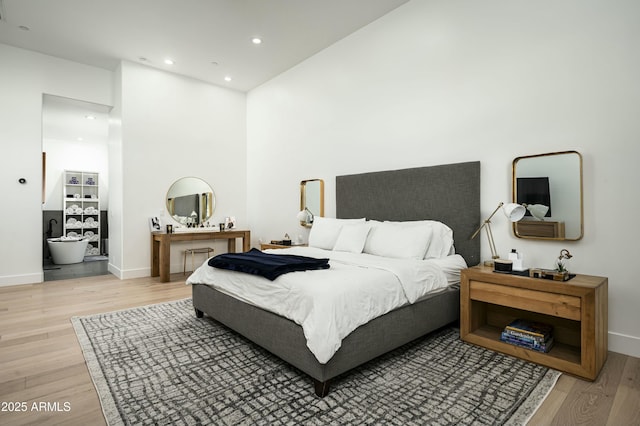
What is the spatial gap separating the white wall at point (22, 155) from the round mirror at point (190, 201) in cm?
174

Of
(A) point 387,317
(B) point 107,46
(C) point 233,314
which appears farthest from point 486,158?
(B) point 107,46

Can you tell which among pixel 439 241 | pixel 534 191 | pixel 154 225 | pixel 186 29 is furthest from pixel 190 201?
pixel 534 191

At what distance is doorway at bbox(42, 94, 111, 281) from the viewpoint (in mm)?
7289

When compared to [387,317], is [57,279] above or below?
below

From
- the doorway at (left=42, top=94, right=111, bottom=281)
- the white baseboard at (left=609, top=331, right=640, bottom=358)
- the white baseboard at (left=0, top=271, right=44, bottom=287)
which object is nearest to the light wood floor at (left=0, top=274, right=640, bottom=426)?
the white baseboard at (left=609, top=331, right=640, bottom=358)

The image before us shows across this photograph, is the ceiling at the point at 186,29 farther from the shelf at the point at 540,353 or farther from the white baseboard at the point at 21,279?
the shelf at the point at 540,353

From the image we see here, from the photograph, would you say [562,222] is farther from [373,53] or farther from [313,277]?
[373,53]

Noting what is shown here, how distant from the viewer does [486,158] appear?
302 cm

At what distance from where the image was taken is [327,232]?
3.86 meters

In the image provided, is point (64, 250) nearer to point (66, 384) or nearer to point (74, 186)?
point (74, 186)

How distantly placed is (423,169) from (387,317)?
1.79m

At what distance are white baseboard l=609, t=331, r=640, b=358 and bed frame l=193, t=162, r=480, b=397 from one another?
40.6 inches

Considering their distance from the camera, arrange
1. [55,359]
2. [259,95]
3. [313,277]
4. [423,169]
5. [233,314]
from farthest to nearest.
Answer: [259,95] < [423,169] < [233,314] < [55,359] < [313,277]

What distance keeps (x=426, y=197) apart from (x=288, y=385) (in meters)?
2.24
